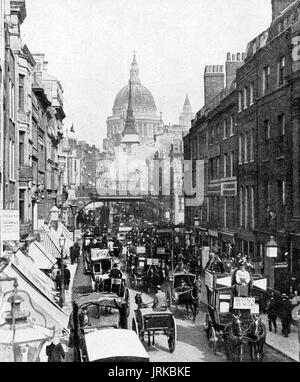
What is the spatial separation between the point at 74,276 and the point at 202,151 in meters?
20.3

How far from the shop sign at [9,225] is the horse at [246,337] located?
8511 mm

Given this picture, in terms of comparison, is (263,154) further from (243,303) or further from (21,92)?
(243,303)

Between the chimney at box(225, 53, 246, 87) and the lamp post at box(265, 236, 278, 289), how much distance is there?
72.8 feet

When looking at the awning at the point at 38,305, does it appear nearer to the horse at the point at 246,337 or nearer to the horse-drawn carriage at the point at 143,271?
the horse at the point at 246,337

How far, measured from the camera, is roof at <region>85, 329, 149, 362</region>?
1259cm

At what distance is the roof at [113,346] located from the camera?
12586 mm

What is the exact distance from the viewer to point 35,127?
4072 cm

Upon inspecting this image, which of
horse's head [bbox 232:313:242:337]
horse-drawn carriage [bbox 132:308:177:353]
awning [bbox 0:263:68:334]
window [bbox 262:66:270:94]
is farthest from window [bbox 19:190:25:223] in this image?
horse's head [bbox 232:313:242:337]

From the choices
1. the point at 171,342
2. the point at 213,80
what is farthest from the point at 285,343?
the point at 213,80

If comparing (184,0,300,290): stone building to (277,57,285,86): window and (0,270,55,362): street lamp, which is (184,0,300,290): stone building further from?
(0,270,55,362): street lamp

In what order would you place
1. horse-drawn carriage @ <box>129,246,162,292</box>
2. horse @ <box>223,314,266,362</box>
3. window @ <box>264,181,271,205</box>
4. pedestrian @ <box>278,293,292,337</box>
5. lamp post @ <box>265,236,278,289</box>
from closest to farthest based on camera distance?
horse @ <box>223,314,266,362</box>
pedestrian @ <box>278,293,292,337</box>
lamp post @ <box>265,236,278,289</box>
horse-drawn carriage @ <box>129,246,162,292</box>
window @ <box>264,181,271,205</box>

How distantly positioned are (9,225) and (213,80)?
1444 inches

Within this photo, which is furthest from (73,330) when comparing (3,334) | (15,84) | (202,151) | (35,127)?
(202,151)
